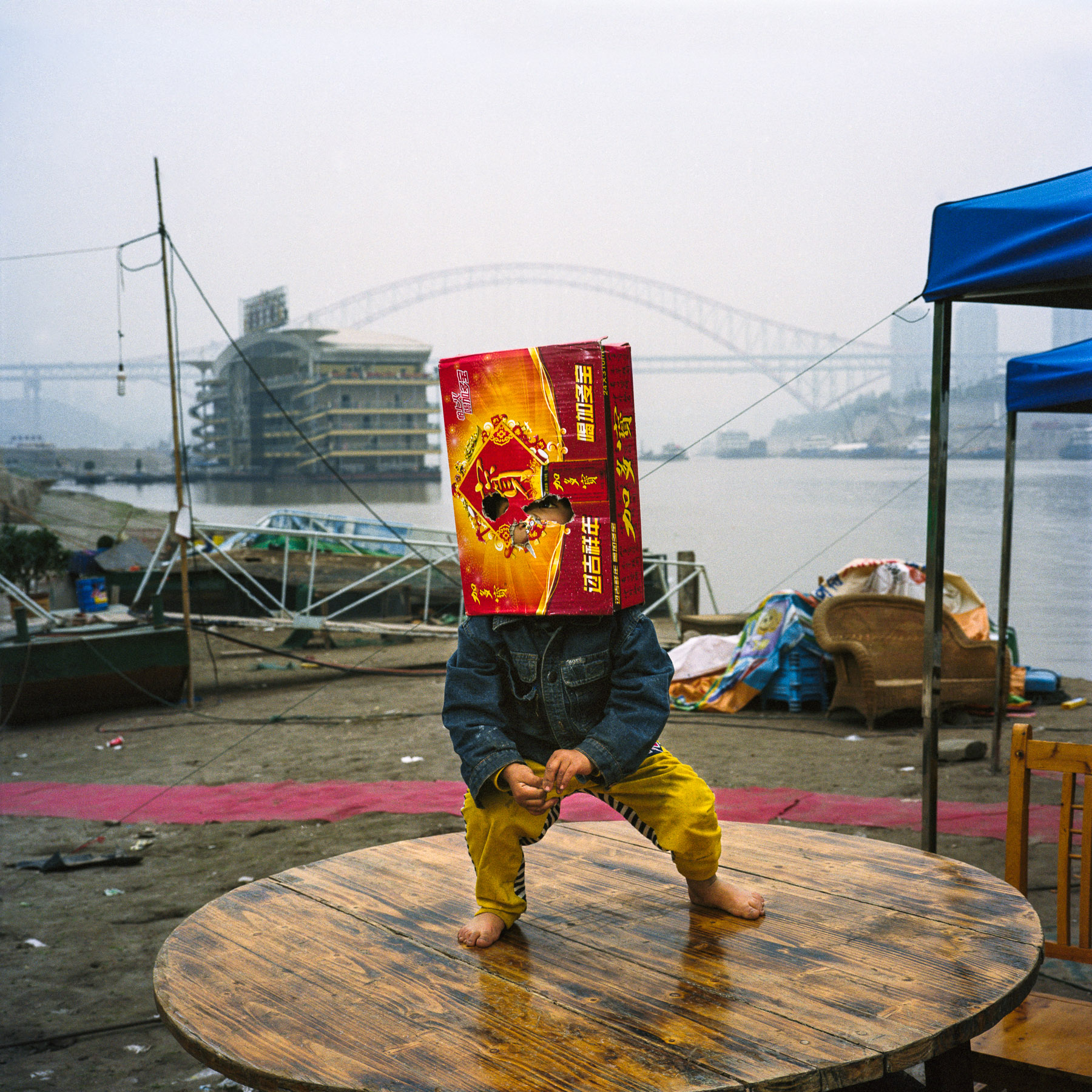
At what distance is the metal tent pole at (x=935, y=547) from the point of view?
234 centimetres

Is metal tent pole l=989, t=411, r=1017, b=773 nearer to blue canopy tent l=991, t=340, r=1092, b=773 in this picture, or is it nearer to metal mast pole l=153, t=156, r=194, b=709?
blue canopy tent l=991, t=340, r=1092, b=773

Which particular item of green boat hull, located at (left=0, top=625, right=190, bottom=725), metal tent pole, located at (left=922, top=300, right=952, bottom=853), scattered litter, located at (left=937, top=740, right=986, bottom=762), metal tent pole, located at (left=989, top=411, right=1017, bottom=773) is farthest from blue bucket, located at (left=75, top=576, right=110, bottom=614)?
metal tent pole, located at (left=922, top=300, right=952, bottom=853)

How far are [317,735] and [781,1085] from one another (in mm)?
5615

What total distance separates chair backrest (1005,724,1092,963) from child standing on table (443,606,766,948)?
23.6 inches

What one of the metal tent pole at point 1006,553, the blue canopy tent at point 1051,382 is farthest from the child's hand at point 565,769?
the metal tent pole at point 1006,553

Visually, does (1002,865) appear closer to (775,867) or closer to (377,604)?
(775,867)

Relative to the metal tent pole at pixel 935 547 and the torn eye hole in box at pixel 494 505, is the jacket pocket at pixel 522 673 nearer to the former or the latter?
the torn eye hole in box at pixel 494 505

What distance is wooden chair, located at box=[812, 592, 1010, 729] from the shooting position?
611cm

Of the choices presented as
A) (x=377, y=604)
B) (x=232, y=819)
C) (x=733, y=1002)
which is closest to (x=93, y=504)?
(x=377, y=604)

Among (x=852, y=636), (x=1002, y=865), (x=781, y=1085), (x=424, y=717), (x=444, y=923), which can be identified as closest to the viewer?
(x=781, y=1085)

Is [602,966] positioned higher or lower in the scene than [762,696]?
higher

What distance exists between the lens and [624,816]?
1.47 metres

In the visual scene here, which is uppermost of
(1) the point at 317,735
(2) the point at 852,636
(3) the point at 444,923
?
(3) the point at 444,923

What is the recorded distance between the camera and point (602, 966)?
130cm
